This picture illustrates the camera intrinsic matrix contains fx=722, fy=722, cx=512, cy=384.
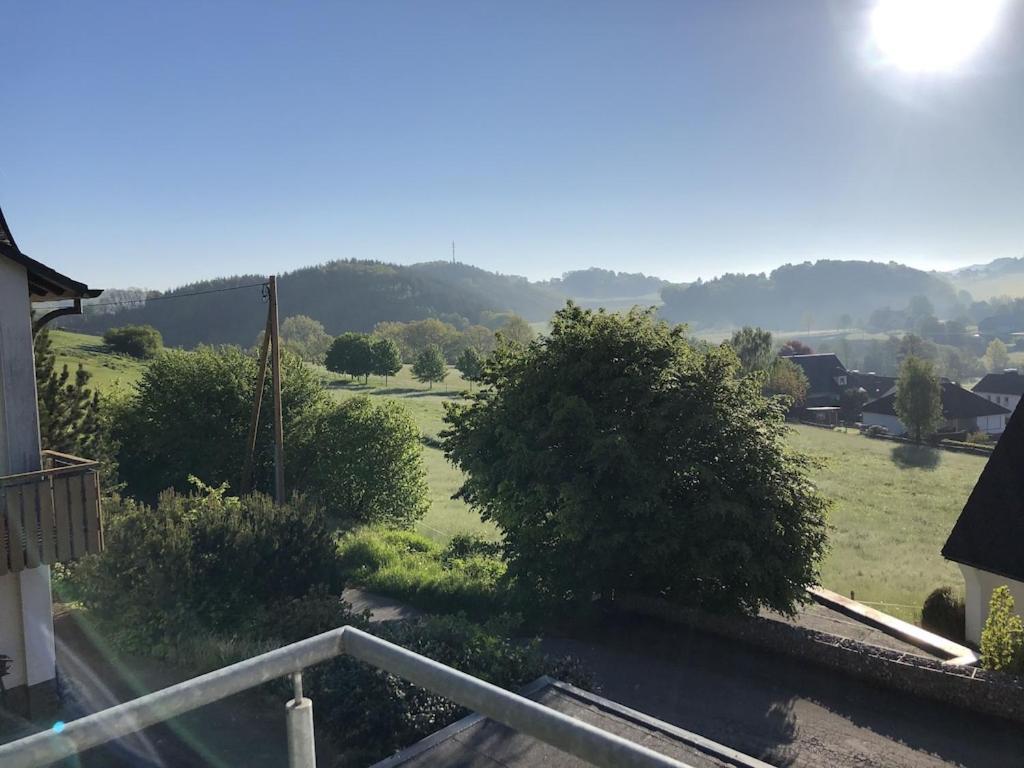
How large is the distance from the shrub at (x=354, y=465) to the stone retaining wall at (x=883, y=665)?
1273cm

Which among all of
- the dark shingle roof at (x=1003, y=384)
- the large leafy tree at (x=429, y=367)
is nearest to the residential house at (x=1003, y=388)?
the dark shingle roof at (x=1003, y=384)

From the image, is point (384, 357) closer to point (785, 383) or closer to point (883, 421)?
point (785, 383)

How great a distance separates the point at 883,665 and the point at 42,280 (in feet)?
45.4

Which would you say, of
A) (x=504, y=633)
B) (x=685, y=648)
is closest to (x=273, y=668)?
(x=504, y=633)

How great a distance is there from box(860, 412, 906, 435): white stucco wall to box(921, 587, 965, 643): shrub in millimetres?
60532

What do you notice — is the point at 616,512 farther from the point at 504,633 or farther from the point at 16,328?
the point at 16,328

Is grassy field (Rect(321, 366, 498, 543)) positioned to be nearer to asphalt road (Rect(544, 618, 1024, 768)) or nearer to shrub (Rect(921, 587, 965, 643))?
asphalt road (Rect(544, 618, 1024, 768))

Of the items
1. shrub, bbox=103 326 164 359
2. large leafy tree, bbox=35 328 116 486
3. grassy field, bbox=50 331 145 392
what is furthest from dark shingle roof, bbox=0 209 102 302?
shrub, bbox=103 326 164 359

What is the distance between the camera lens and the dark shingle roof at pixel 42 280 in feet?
28.5

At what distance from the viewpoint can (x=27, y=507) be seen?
8.62 m

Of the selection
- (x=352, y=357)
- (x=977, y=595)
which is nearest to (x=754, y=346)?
(x=352, y=357)

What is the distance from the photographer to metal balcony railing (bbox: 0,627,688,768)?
1.58 meters

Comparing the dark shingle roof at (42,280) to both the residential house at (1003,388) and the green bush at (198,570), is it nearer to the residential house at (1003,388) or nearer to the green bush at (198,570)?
the green bush at (198,570)

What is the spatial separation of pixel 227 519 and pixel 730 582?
987 centimetres
